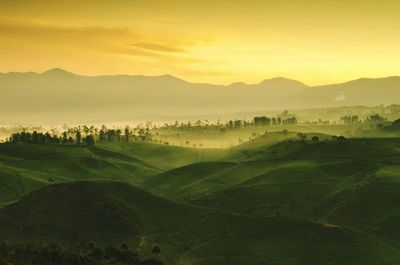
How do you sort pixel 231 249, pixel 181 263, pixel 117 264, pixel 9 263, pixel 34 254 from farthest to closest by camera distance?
pixel 231 249 < pixel 181 263 < pixel 117 264 < pixel 34 254 < pixel 9 263

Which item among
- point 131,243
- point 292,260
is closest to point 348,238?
point 292,260

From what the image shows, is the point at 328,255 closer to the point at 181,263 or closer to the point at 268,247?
the point at 268,247

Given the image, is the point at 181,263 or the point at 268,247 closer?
the point at 181,263

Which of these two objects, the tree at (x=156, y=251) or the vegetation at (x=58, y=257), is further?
the tree at (x=156, y=251)

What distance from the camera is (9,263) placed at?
12044 cm

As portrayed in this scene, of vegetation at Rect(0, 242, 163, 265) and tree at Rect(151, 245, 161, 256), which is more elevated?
vegetation at Rect(0, 242, 163, 265)

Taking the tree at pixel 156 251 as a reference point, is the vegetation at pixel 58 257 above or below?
above

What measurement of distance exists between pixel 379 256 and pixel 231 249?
4524cm

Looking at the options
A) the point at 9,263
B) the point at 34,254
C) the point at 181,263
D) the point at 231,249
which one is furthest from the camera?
the point at 231,249

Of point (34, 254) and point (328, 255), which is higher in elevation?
point (34, 254)

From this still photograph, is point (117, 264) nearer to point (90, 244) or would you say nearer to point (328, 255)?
point (90, 244)

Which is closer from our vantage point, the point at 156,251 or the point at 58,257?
the point at 58,257

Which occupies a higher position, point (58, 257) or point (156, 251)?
point (58, 257)

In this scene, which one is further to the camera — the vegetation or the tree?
the tree
